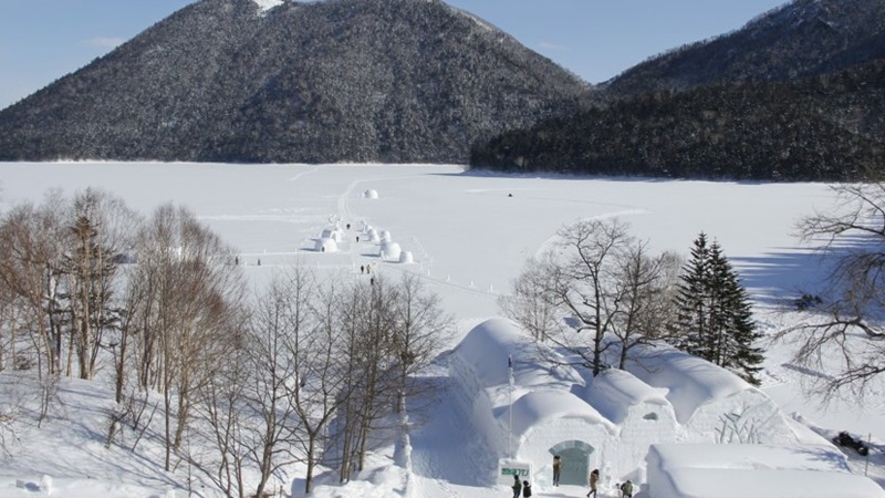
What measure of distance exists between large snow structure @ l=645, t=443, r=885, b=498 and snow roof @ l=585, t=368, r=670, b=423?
2463 millimetres

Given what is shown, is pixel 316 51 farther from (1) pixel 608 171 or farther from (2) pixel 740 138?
(2) pixel 740 138

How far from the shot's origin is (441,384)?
917 inches

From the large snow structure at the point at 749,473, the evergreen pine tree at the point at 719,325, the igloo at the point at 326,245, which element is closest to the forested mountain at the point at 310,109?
the igloo at the point at 326,245

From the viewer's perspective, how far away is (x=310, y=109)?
17250 centimetres

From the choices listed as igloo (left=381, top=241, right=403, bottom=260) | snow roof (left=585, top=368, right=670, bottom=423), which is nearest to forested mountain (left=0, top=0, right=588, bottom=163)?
igloo (left=381, top=241, right=403, bottom=260)

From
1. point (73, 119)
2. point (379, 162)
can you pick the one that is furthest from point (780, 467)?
point (73, 119)

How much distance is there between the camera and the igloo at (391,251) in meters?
40.0

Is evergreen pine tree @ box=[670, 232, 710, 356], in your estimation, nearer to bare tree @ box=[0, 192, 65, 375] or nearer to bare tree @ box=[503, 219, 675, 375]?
bare tree @ box=[503, 219, 675, 375]

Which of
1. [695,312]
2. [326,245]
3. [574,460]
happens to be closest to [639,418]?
[574,460]

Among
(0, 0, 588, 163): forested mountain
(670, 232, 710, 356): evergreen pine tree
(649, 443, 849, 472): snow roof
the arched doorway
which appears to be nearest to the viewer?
(649, 443, 849, 472): snow roof

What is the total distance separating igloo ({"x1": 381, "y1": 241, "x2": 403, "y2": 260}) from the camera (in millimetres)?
40037

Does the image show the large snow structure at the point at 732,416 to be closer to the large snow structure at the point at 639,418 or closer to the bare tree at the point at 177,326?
the large snow structure at the point at 639,418

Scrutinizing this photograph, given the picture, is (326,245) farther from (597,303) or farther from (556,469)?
(556,469)

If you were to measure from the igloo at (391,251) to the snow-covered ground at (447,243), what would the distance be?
523 millimetres
